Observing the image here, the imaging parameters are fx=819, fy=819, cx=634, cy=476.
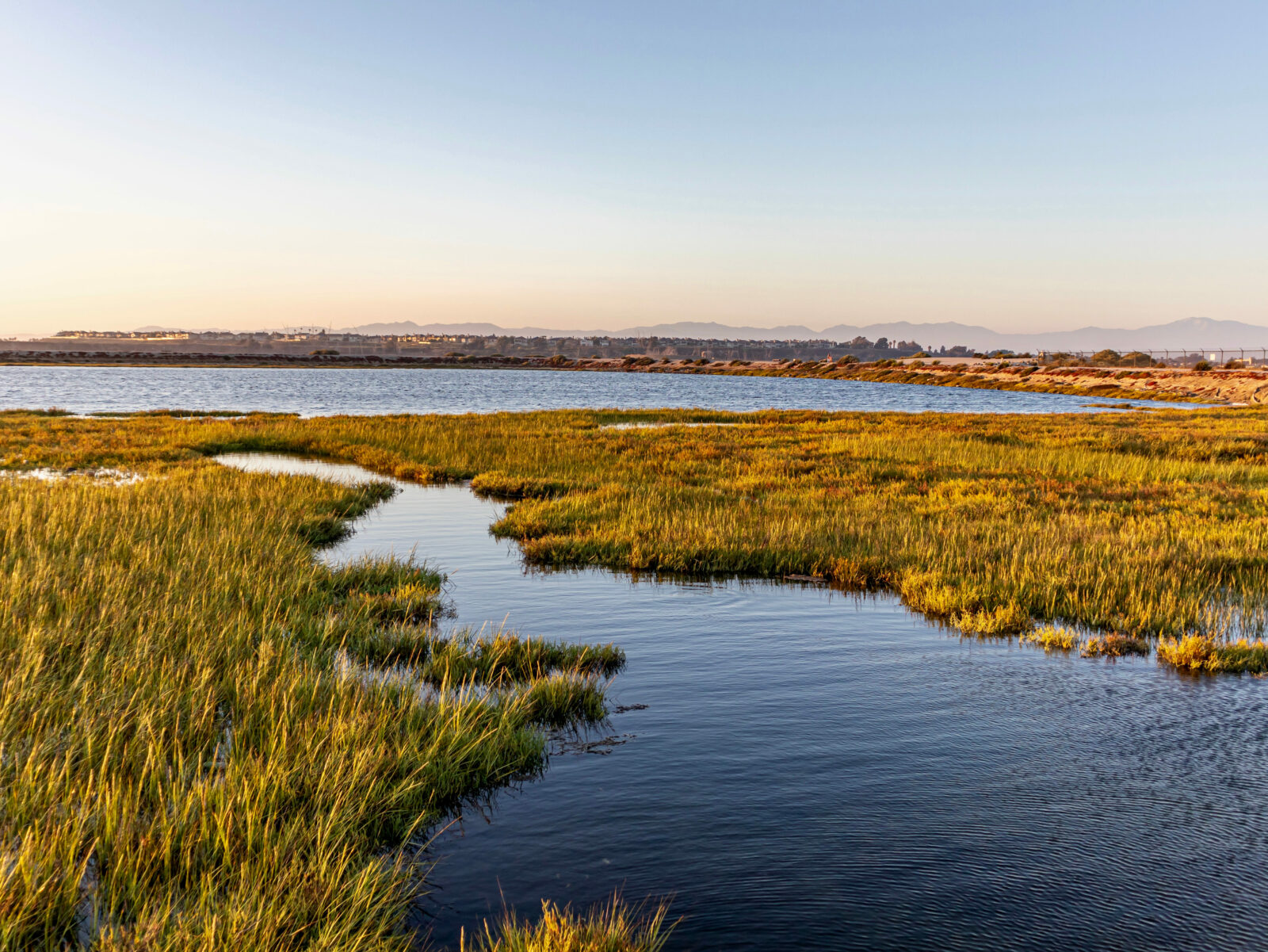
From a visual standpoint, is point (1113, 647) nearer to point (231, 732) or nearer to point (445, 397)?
point (231, 732)

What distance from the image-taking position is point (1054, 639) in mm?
10992

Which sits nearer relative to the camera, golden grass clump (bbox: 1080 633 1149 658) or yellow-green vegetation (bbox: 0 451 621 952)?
yellow-green vegetation (bbox: 0 451 621 952)

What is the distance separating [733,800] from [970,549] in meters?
9.93

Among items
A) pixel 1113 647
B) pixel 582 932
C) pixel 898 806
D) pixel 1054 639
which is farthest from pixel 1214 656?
pixel 582 932

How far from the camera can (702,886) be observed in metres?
5.64

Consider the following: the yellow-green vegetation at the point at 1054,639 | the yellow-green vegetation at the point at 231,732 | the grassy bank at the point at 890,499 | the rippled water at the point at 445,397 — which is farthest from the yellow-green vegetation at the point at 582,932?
the rippled water at the point at 445,397

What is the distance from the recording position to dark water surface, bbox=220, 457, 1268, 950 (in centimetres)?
540

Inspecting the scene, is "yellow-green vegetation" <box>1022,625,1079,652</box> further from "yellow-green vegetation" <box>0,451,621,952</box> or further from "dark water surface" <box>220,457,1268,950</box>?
"yellow-green vegetation" <box>0,451,621,952</box>

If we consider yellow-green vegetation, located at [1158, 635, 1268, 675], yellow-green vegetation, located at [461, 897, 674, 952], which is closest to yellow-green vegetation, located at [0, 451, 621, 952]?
yellow-green vegetation, located at [461, 897, 674, 952]

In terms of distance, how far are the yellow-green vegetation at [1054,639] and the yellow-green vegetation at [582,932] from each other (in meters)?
7.81

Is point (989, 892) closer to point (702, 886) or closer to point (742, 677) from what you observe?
point (702, 886)

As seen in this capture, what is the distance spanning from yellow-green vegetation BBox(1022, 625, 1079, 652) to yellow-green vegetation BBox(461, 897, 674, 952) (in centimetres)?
781

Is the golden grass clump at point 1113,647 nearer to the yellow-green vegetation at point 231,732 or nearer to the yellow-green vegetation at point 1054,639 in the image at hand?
the yellow-green vegetation at point 1054,639

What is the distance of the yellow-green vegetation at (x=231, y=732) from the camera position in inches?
177
